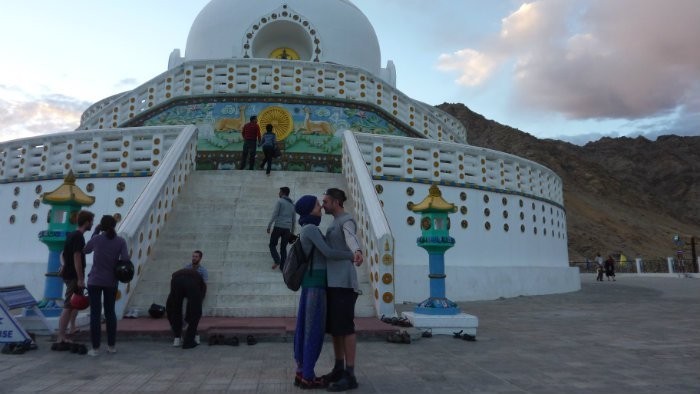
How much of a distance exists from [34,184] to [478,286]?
434 inches

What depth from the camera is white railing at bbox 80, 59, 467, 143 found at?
15641mm

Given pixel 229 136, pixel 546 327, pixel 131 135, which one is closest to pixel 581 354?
pixel 546 327

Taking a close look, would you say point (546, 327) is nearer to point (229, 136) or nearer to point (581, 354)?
point (581, 354)

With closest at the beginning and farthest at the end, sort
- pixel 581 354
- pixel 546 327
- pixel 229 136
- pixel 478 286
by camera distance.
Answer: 1. pixel 581 354
2. pixel 546 327
3. pixel 478 286
4. pixel 229 136

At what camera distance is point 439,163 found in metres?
12.4

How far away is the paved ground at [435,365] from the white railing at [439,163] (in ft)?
16.7

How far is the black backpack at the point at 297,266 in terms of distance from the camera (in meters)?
4.49

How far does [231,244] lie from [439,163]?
5.67m

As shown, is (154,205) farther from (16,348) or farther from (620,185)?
(620,185)

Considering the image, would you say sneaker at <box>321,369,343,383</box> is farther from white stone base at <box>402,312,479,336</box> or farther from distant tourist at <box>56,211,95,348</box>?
distant tourist at <box>56,211,95,348</box>

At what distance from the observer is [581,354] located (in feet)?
19.0

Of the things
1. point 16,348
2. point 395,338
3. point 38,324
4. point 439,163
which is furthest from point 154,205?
point 439,163

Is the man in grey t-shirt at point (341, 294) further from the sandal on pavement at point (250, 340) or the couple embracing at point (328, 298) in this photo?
the sandal on pavement at point (250, 340)

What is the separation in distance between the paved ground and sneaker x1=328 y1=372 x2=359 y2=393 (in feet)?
0.53
